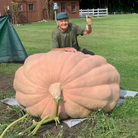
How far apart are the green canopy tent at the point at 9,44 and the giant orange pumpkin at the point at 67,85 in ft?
12.3

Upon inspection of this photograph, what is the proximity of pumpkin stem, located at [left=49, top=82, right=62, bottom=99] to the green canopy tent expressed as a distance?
414 centimetres

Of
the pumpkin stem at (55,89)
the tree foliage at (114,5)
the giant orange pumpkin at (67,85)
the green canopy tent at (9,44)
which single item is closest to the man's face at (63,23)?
the giant orange pumpkin at (67,85)

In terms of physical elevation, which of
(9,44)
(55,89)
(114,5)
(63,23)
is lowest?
(55,89)

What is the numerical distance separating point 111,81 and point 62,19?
168cm

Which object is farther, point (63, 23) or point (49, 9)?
point (49, 9)

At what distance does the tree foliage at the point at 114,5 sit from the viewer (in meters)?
48.1

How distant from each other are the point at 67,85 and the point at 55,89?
0.19 metres

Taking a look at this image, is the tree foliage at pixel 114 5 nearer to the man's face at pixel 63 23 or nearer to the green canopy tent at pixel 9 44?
the green canopy tent at pixel 9 44

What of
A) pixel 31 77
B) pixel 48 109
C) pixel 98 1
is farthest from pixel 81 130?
pixel 98 1

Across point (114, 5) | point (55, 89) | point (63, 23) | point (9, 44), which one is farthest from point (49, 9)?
point (55, 89)

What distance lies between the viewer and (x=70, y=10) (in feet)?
105

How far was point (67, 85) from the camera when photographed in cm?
281

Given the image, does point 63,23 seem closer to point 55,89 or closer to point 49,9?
point 55,89

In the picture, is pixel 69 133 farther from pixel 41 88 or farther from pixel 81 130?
pixel 41 88
